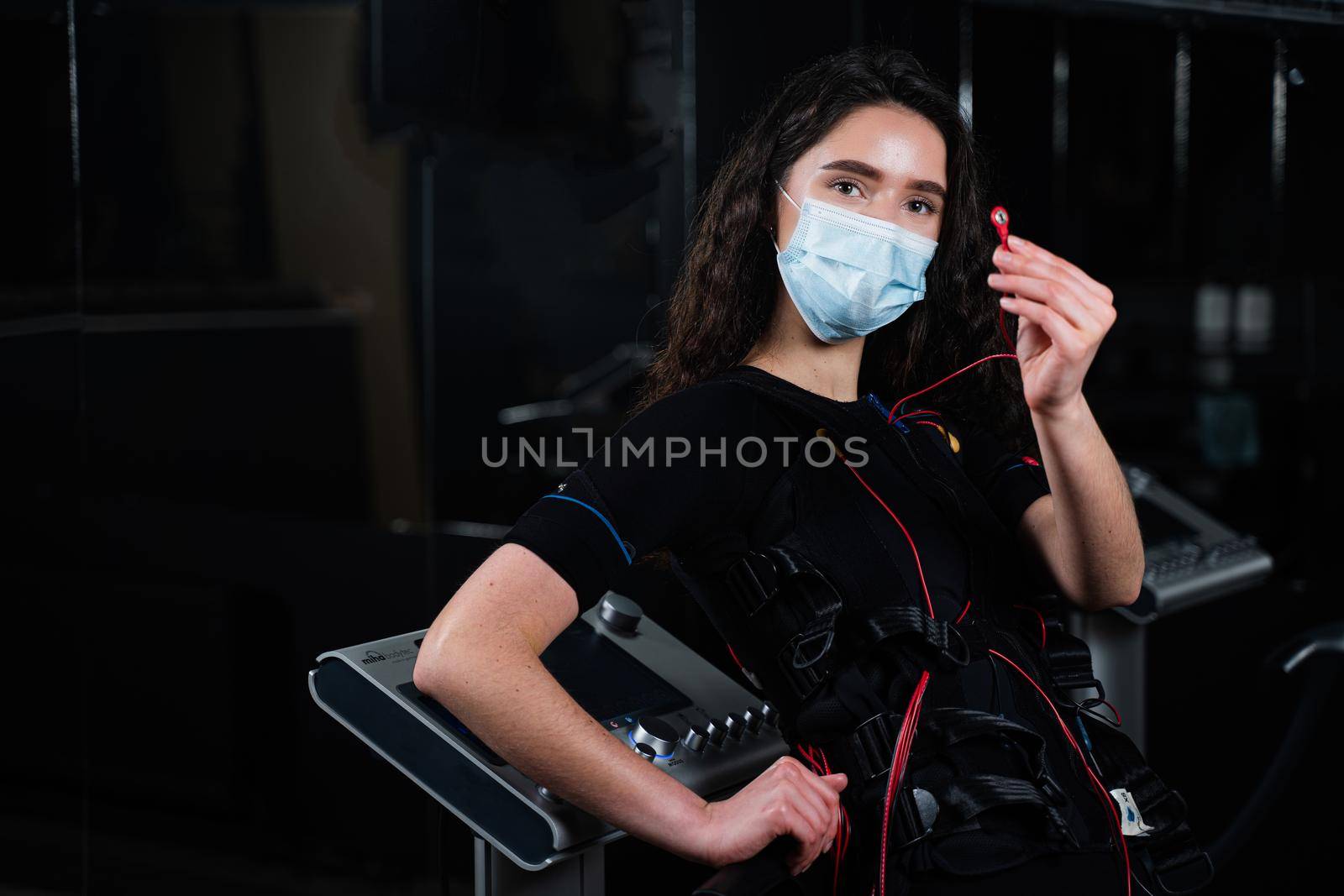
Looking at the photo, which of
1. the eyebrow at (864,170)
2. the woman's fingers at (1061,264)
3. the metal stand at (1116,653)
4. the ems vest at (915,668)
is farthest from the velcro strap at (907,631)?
the metal stand at (1116,653)

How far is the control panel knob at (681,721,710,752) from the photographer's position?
42.6 inches

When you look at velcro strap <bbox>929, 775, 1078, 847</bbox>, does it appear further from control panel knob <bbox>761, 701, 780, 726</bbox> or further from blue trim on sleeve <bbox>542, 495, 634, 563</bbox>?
blue trim on sleeve <bbox>542, 495, 634, 563</bbox>

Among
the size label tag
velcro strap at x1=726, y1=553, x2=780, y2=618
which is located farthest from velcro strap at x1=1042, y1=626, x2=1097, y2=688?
velcro strap at x1=726, y1=553, x2=780, y2=618

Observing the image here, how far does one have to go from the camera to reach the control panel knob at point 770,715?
118 cm

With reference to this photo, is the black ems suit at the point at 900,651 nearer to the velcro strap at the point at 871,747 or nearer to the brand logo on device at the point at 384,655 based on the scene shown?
the velcro strap at the point at 871,747

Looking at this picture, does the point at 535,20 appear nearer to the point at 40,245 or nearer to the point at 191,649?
the point at 40,245

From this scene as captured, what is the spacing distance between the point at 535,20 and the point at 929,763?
0.95 m

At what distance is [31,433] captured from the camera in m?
1.94

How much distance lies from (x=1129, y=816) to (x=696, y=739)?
45 cm

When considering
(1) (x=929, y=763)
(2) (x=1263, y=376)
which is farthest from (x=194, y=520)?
(2) (x=1263, y=376)

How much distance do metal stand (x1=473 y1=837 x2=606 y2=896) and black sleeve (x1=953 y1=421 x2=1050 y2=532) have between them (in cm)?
58

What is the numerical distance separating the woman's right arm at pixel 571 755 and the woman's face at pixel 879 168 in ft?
1.80

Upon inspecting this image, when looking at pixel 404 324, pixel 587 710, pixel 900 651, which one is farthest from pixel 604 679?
pixel 404 324

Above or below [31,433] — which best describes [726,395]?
above
